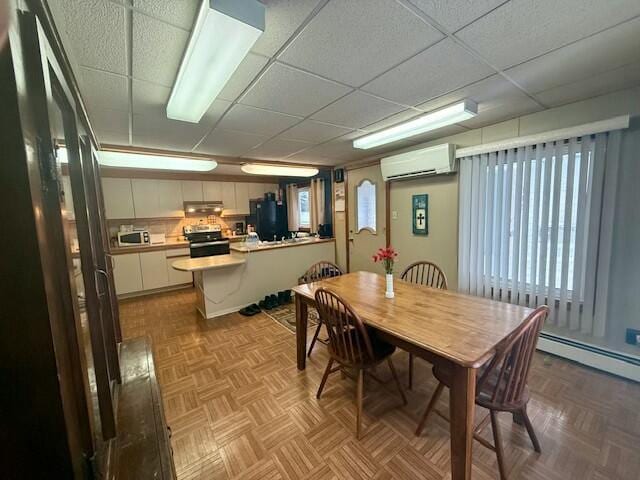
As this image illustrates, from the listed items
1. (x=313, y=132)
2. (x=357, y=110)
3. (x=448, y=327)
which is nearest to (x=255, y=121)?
(x=313, y=132)

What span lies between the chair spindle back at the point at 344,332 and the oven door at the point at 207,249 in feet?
10.5

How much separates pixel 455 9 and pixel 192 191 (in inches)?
204

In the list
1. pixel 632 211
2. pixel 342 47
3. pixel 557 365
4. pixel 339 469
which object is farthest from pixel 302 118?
pixel 557 365

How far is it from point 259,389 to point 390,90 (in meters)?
2.48

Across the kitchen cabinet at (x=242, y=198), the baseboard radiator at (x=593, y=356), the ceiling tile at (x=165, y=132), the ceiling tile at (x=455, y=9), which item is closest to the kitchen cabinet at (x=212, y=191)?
the kitchen cabinet at (x=242, y=198)

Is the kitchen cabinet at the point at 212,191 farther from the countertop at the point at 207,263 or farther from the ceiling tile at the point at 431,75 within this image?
the ceiling tile at the point at 431,75

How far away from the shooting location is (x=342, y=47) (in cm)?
137

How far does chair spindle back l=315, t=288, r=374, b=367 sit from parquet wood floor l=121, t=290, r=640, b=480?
0.44 meters

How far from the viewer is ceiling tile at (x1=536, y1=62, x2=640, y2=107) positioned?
175cm

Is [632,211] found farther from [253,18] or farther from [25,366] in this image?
[25,366]

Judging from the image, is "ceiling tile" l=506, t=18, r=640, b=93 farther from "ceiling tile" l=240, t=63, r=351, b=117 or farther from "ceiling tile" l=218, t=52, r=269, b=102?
"ceiling tile" l=218, t=52, r=269, b=102

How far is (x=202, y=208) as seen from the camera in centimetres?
538

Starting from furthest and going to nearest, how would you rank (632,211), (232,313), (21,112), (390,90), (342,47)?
(232,313) < (632,211) < (390,90) < (342,47) < (21,112)

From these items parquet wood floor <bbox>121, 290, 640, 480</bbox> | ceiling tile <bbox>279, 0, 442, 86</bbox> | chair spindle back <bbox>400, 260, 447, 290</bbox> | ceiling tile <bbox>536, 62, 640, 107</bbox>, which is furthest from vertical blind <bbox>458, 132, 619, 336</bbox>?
ceiling tile <bbox>279, 0, 442, 86</bbox>
